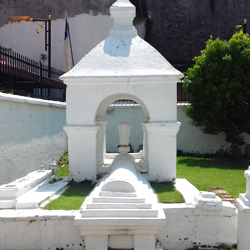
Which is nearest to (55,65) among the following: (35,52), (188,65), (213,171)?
(35,52)

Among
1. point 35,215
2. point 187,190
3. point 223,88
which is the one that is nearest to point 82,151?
point 187,190

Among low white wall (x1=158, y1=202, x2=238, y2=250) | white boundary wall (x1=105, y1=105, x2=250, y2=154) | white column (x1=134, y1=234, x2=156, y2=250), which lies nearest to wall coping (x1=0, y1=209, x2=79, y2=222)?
white column (x1=134, y1=234, x2=156, y2=250)

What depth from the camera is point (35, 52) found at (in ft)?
55.4

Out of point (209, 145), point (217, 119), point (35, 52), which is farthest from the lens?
point (35, 52)

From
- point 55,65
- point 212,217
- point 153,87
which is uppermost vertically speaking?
point 55,65

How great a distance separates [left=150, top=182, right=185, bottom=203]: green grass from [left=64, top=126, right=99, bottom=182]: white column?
117 centimetres

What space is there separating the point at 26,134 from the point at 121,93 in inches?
131

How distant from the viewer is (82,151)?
6285 mm

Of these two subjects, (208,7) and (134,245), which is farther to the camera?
(208,7)

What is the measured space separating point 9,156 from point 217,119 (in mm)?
7055

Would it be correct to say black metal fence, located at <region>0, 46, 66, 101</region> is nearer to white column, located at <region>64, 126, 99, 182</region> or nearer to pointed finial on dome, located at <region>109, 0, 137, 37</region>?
white column, located at <region>64, 126, 99, 182</region>

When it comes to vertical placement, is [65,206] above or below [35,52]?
below

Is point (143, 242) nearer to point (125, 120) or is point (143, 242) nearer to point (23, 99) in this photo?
point (23, 99)

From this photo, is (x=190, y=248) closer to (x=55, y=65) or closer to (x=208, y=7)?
(x=55, y=65)
